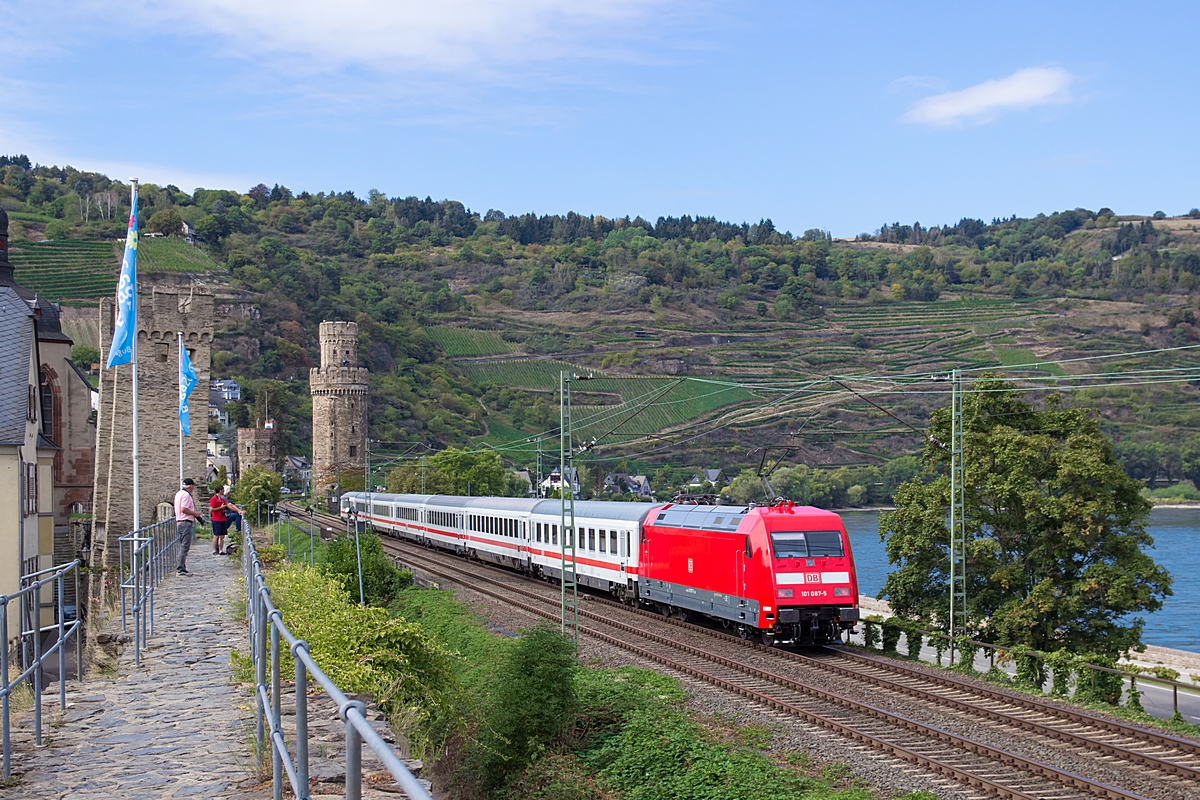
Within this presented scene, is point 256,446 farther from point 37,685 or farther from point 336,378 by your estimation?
point 37,685

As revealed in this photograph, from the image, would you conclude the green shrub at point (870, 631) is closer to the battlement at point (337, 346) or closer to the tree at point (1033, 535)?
the tree at point (1033, 535)

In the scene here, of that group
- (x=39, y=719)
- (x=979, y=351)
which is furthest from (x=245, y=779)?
(x=979, y=351)

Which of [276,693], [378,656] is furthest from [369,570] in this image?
[276,693]

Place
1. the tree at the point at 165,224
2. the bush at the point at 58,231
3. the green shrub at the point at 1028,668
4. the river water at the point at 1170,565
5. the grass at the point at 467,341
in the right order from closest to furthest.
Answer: the green shrub at the point at 1028,668 < the river water at the point at 1170,565 < the bush at the point at 58,231 < the tree at the point at 165,224 < the grass at the point at 467,341

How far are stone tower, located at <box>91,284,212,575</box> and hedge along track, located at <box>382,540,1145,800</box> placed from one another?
18.4m

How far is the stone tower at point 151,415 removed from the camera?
33062 mm

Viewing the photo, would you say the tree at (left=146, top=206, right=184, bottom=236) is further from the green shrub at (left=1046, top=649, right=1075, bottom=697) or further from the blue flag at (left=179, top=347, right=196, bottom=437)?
the green shrub at (left=1046, top=649, right=1075, bottom=697)

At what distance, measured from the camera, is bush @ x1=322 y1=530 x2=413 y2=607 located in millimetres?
25266

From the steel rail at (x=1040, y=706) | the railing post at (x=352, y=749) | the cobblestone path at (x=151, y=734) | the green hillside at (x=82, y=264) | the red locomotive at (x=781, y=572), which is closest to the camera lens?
the railing post at (x=352, y=749)

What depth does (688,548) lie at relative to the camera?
22.9 meters

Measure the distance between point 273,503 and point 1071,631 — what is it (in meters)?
39.3

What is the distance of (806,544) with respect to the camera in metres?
19.8

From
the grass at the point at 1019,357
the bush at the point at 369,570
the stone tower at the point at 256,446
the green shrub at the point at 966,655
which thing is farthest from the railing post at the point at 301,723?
the grass at the point at 1019,357

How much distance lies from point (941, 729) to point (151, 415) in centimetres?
2771
